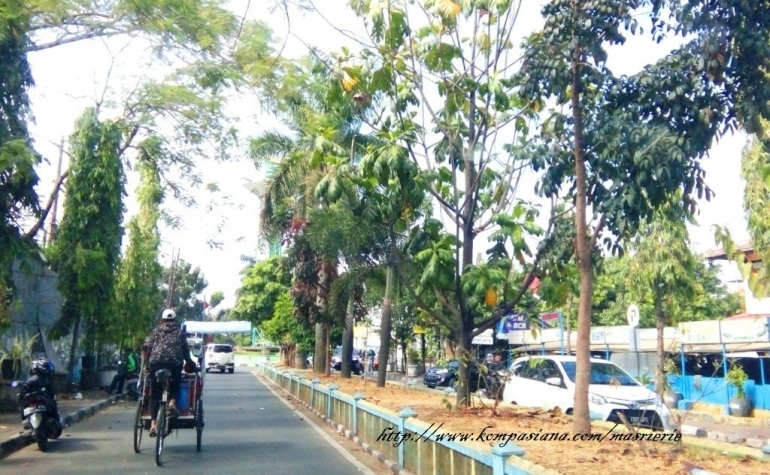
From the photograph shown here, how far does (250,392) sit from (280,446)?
56.6ft

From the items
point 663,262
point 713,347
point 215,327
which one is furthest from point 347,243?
point 215,327

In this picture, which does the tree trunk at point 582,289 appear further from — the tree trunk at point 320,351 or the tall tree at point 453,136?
the tree trunk at point 320,351

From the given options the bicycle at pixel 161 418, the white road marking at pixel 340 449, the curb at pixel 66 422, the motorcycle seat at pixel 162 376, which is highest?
the motorcycle seat at pixel 162 376

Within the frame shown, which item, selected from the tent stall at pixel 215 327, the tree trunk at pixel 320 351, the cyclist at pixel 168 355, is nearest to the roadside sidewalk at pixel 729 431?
the cyclist at pixel 168 355

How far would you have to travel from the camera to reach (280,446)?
12.8 metres

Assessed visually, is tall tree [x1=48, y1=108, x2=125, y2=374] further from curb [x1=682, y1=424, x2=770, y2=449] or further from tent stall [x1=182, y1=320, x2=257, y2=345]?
tent stall [x1=182, y1=320, x2=257, y2=345]

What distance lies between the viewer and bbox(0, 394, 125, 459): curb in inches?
462

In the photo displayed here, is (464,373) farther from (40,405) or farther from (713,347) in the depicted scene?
(713,347)

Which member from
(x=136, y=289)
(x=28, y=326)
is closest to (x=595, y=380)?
(x=28, y=326)

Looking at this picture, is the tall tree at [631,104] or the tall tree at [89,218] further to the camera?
the tall tree at [89,218]

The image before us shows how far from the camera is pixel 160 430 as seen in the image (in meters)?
10.7

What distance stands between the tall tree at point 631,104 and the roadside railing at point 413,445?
182cm

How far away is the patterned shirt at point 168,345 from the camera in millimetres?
11203

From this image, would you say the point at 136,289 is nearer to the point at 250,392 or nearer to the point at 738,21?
the point at 250,392
